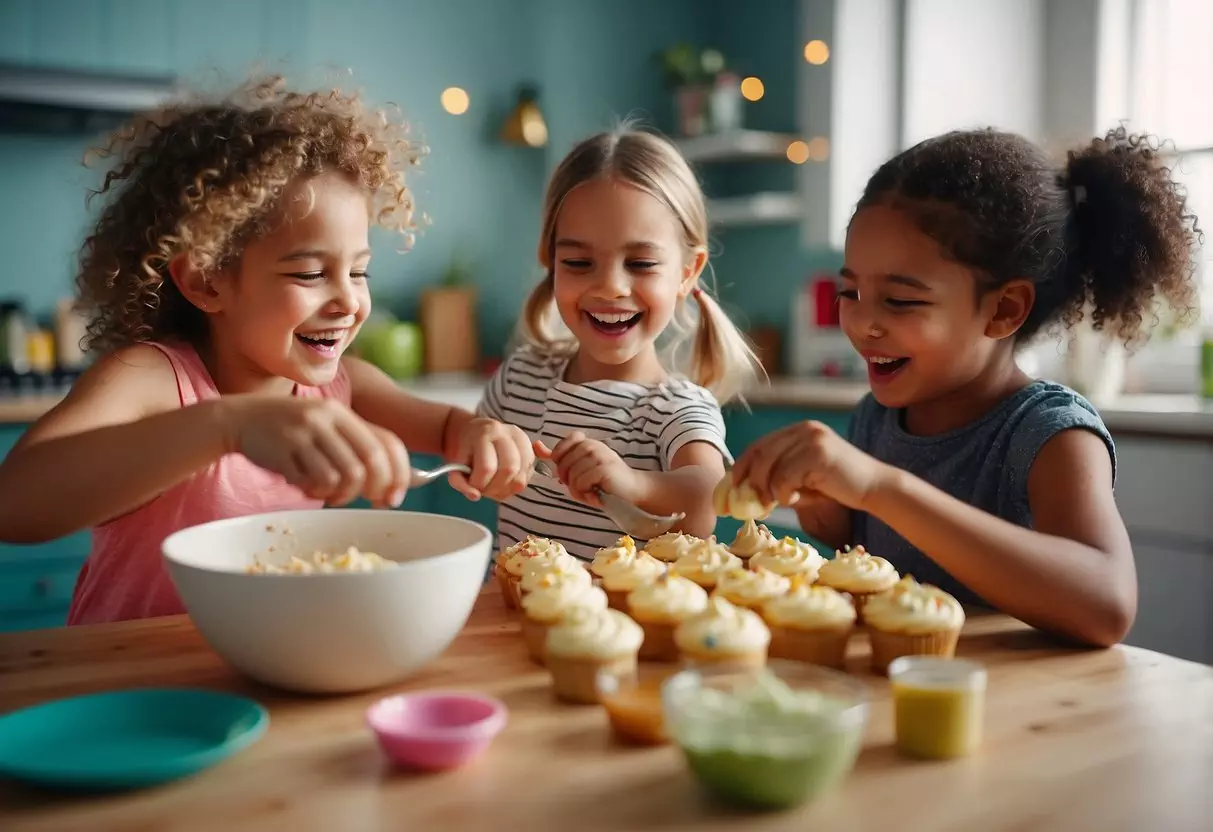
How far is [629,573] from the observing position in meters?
1.20

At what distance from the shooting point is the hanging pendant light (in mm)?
4297

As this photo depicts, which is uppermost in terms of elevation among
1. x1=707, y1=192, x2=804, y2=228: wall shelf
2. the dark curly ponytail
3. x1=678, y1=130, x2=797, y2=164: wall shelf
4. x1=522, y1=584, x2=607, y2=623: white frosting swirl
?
x1=678, y1=130, x2=797, y2=164: wall shelf

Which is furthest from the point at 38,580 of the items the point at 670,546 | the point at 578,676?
the point at 578,676

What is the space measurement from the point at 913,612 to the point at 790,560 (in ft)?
0.70

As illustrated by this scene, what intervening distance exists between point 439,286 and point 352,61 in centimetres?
91

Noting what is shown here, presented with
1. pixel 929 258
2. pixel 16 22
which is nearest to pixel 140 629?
pixel 929 258

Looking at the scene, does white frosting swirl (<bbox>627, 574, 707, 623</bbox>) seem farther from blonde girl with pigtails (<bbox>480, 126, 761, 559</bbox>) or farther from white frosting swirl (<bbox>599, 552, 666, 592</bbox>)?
blonde girl with pigtails (<bbox>480, 126, 761, 559</bbox>)

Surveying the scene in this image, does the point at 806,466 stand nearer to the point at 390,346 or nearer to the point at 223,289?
the point at 223,289

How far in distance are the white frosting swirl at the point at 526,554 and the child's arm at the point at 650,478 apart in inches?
5.1

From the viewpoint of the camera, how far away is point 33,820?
74 centimetres

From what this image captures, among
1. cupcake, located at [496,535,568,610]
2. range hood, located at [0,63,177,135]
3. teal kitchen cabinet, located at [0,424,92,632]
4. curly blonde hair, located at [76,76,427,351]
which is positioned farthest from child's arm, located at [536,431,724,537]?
range hood, located at [0,63,177,135]

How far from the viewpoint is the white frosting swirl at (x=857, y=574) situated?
3.86 feet

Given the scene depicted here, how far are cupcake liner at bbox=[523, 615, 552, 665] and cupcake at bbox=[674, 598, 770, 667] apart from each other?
0.44 feet

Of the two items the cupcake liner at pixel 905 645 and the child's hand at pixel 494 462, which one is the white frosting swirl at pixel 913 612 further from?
the child's hand at pixel 494 462
